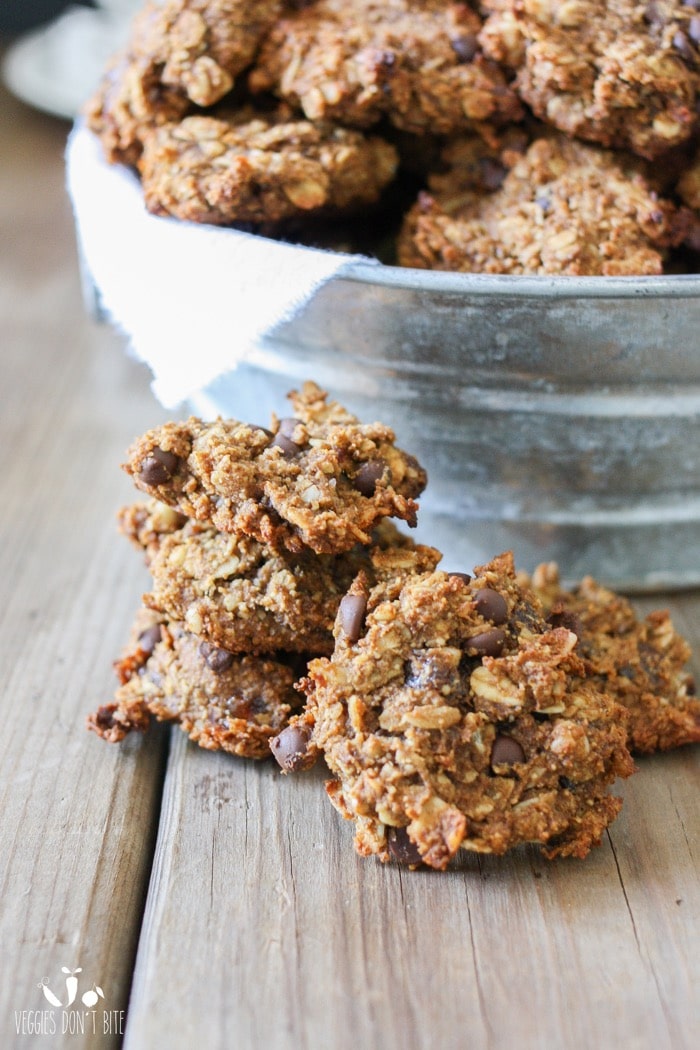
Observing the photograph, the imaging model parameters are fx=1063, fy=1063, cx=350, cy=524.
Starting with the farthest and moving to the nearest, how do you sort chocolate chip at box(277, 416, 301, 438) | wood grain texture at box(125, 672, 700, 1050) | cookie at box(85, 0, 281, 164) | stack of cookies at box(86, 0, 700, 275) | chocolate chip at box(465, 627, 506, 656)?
cookie at box(85, 0, 281, 164) < stack of cookies at box(86, 0, 700, 275) < chocolate chip at box(277, 416, 301, 438) < chocolate chip at box(465, 627, 506, 656) < wood grain texture at box(125, 672, 700, 1050)

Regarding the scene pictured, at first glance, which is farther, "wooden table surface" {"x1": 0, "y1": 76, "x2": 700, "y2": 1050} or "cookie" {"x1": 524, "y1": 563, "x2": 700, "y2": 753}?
"cookie" {"x1": 524, "y1": 563, "x2": 700, "y2": 753}

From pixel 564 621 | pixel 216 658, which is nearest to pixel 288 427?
pixel 216 658

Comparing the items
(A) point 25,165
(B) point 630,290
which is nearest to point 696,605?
A: (B) point 630,290

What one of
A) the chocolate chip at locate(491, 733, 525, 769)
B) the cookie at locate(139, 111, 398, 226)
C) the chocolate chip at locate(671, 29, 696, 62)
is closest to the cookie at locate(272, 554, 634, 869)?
the chocolate chip at locate(491, 733, 525, 769)

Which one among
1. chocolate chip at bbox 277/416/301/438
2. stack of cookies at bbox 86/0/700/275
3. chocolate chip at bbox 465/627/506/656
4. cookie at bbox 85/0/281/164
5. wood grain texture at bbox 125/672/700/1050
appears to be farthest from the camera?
cookie at bbox 85/0/281/164

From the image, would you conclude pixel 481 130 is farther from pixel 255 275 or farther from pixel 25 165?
pixel 25 165

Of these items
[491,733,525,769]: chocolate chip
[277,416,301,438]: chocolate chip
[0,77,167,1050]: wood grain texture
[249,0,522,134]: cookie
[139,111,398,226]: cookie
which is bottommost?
[0,77,167,1050]: wood grain texture

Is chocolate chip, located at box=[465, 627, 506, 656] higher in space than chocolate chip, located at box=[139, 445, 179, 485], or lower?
lower

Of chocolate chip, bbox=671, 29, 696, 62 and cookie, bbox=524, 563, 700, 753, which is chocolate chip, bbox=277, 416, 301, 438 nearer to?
cookie, bbox=524, 563, 700, 753

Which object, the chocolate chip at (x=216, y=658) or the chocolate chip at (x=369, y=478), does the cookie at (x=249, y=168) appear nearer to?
the chocolate chip at (x=369, y=478)
